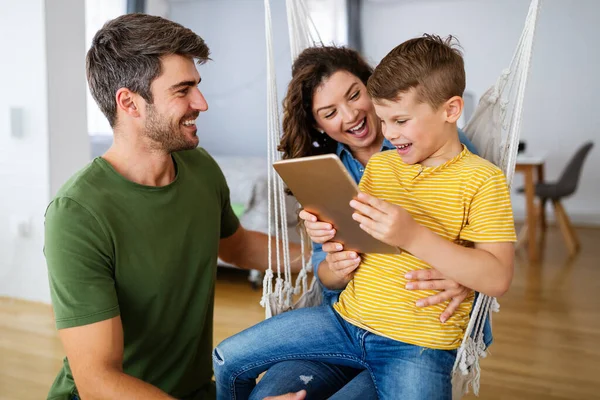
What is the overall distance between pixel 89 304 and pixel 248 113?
4871mm

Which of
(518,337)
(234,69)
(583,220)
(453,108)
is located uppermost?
(234,69)

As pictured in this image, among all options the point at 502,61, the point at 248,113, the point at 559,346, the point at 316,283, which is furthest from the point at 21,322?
the point at 502,61

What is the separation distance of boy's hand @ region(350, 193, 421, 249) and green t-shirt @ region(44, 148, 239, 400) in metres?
0.50

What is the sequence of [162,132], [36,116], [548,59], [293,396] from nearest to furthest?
1. [293,396]
2. [162,132]
3. [36,116]
4. [548,59]

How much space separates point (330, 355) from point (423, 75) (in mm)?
600

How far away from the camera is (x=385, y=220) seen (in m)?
1.11

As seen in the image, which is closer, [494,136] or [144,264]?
[144,264]

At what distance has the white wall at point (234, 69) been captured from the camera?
5.93 meters

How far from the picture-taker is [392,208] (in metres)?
1.11

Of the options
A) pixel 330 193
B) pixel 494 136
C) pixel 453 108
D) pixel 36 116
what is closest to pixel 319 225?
pixel 330 193

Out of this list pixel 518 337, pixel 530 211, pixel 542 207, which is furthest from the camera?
pixel 542 207

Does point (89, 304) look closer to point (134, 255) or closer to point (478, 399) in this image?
point (134, 255)

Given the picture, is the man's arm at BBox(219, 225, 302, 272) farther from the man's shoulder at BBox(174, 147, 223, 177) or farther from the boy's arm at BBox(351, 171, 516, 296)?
the boy's arm at BBox(351, 171, 516, 296)

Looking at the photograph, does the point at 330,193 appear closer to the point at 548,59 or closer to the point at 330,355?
the point at 330,355
